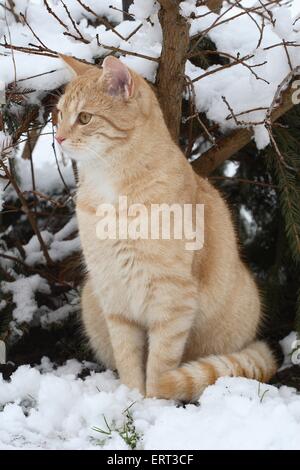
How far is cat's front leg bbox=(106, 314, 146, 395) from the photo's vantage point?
309 cm

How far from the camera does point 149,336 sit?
3.03m

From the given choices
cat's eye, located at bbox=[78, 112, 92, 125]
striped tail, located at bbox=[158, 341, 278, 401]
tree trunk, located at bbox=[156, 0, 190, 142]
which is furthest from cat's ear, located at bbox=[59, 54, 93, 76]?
striped tail, located at bbox=[158, 341, 278, 401]

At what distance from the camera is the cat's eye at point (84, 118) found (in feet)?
9.27

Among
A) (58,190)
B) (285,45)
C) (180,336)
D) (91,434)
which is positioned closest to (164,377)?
(180,336)

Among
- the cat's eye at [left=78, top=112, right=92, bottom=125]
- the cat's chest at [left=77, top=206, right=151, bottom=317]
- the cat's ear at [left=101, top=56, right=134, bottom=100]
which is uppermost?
the cat's ear at [left=101, top=56, right=134, bottom=100]

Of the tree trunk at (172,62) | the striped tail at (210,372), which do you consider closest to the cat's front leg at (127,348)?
the striped tail at (210,372)

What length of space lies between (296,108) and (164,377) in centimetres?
176

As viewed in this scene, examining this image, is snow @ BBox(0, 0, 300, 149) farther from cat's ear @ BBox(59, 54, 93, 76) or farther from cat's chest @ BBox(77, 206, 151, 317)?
cat's chest @ BBox(77, 206, 151, 317)

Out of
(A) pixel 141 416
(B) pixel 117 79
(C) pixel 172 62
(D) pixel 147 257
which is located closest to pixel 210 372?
(A) pixel 141 416

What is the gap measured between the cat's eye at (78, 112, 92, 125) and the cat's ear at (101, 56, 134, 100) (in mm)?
135

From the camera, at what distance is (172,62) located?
322cm

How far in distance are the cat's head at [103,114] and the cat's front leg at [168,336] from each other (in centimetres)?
75

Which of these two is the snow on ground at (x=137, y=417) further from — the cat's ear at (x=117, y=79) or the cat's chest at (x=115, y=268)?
the cat's ear at (x=117, y=79)

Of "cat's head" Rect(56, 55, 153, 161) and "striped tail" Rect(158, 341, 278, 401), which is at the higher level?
"cat's head" Rect(56, 55, 153, 161)
